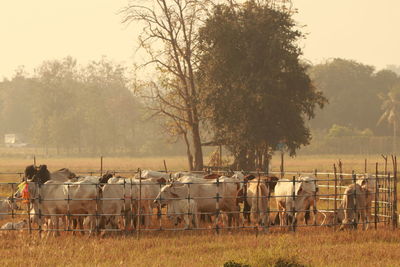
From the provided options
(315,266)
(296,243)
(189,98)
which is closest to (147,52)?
(189,98)

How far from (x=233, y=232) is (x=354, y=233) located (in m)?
3.53

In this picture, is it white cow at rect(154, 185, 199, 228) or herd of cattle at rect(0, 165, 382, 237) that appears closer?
herd of cattle at rect(0, 165, 382, 237)

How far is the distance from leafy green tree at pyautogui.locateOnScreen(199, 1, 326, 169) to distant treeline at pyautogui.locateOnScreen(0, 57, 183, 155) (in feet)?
219

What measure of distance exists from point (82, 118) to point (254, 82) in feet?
261

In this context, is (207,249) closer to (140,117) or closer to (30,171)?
(30,171)

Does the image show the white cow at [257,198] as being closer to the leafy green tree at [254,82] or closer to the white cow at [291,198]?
the white cow at [291,198]

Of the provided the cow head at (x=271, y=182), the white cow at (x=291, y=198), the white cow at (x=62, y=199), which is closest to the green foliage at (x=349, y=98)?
the cow head at (x=271, y=182)

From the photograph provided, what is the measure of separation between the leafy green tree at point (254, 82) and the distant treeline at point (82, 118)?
6686 centimetres

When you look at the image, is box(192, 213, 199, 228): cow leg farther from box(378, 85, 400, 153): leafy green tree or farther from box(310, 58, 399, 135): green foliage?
box(310, 58, 399, 135): green foliage

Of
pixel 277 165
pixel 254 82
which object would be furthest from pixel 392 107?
pixel 254 82

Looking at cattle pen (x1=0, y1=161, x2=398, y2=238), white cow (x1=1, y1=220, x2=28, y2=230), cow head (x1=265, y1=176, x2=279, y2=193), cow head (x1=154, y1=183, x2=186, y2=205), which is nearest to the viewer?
cattle pen (x1=0, y1=161, x2=398, y2=238)

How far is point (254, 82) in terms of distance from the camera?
4509 centimetres

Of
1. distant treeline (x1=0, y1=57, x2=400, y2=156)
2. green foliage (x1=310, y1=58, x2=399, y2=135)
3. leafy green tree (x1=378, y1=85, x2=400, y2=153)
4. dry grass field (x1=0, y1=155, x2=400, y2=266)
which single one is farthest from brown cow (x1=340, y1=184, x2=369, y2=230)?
green foliage (x1=310, y1=58, x2=399, y2=135)

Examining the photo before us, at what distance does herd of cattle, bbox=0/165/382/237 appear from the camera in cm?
2353
